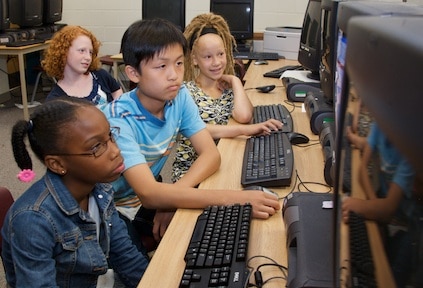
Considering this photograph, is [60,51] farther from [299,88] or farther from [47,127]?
[47,127]

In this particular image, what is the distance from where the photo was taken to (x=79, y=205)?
1.17 metres

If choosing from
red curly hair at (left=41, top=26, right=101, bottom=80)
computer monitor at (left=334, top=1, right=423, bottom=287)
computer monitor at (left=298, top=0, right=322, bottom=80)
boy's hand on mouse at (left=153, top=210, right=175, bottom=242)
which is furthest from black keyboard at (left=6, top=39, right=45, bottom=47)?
computer monitor at (left=334, top=1, right=423, bottom=287)

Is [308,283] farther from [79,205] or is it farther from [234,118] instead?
[234,118]

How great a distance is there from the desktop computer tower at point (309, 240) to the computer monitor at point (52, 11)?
4.58 meters

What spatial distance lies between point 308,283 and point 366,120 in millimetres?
442

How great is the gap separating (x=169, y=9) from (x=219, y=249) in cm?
374

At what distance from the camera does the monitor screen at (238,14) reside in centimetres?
432

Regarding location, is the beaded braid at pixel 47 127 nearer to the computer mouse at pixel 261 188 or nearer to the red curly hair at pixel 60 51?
the computer mouse at pixel 261 188

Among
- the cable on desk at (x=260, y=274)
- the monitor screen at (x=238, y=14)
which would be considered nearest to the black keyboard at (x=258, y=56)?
the monitor screen at (x=238, y=14)

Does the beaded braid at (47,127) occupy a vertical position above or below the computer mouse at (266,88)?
above

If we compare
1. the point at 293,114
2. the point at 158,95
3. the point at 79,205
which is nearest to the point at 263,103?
the point at 293,114

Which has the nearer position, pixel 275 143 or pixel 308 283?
pixel 308 283

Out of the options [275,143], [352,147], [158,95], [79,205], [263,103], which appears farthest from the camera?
[263,103]

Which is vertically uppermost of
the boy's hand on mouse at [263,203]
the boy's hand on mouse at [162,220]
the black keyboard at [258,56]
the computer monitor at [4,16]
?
Result: the computer monitor at [4,16]
